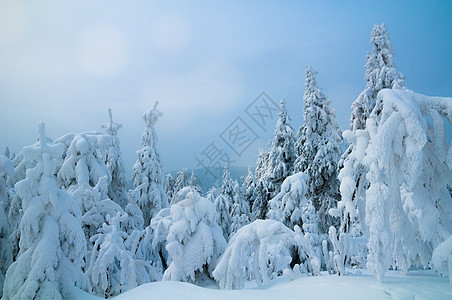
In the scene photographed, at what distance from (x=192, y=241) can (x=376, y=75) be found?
15.1 meters

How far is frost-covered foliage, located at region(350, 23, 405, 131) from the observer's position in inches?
682

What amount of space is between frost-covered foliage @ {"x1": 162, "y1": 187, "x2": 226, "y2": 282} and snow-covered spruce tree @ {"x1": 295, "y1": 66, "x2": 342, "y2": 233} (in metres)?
12.0

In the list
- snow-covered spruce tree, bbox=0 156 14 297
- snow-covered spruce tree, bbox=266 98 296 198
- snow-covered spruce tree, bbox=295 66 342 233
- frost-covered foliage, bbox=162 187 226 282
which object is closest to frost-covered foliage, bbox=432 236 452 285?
frost-covered foliage, bbox=162 187 226 282

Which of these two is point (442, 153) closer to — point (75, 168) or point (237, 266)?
point (237, 266)

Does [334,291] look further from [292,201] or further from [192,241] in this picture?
[292,201]

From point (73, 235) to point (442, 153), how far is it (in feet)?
32.8

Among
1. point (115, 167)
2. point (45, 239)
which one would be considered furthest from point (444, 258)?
point (115, 167)

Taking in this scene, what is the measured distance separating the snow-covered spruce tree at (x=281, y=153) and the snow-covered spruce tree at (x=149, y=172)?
8.89 metres

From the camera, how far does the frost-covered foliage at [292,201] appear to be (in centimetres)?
1595

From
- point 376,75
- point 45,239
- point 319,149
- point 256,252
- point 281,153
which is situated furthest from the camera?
point 281,153

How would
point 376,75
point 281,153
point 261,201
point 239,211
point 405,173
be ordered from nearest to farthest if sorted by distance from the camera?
1. point 405,173
2. point 376,75
3. point 281,153
4. point 261,201
5. point 239,211

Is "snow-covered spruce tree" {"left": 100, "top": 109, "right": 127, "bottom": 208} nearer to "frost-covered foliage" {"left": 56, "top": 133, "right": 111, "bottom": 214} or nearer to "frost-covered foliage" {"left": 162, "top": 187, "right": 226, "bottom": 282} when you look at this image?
"frost-covered foliage" {"left": 56, "top": 133, "right": 111, "bottom": 214}

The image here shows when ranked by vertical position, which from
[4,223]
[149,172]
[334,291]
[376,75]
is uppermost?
[376,75]

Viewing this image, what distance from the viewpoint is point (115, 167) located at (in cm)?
1864
